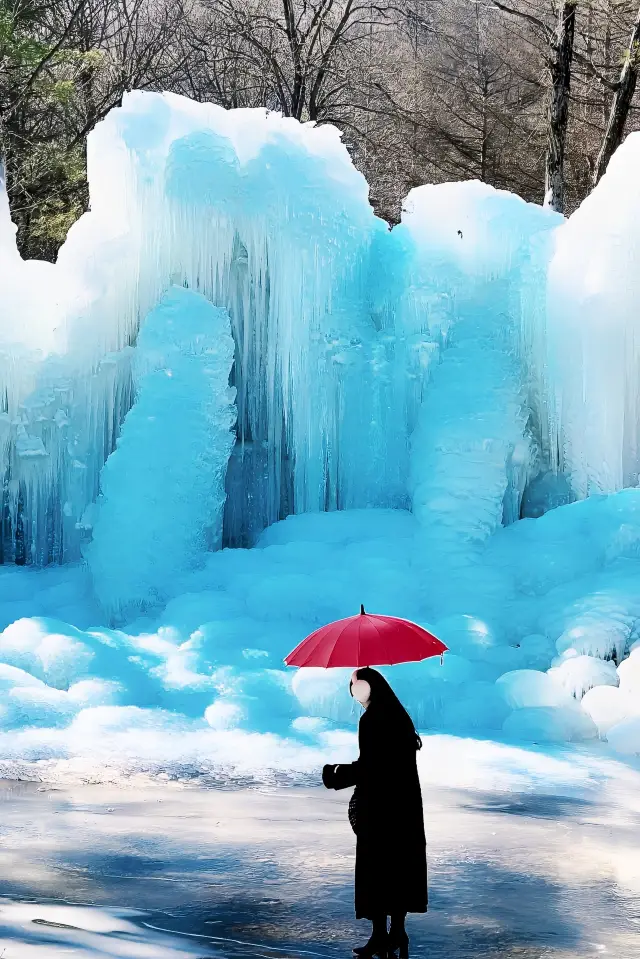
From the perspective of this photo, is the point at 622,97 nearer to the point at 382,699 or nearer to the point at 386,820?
the point at 382,699

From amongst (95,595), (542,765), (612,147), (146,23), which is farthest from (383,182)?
(542,765)

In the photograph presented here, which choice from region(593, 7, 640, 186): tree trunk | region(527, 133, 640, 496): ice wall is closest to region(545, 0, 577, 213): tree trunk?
region(593, 7, 640, 186): tree trunk

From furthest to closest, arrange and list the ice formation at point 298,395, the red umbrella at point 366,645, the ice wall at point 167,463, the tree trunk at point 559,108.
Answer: the tree trunk at point 559,108 → the ice wall at point 167,463 → the ice formation at point 298,395 → the red umbrella at point 366,645

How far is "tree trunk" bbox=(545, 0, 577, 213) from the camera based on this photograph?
18.0 m

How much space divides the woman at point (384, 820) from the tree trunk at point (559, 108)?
1542 centimetres

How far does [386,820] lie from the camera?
3.66 metres

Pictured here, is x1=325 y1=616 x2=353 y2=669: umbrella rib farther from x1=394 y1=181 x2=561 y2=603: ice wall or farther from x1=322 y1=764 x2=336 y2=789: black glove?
x1=394 y1=181 x2=561 y2=603: ice wall

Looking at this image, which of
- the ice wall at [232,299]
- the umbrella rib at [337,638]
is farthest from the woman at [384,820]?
the ice wall at [232,299]

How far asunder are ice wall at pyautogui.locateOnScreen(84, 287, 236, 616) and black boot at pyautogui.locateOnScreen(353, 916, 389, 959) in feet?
22.1

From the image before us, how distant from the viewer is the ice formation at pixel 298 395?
9.80m

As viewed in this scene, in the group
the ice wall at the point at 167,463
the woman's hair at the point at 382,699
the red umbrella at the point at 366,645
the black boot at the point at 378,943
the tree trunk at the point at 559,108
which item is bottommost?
the black boot at the point at 378,943

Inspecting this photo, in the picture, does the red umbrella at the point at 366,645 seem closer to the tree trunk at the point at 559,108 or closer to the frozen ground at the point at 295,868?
Result: the frozen ground at the point at 295,868

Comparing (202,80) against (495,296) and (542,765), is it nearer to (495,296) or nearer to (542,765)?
(495,296)

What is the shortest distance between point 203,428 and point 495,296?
3.05m
